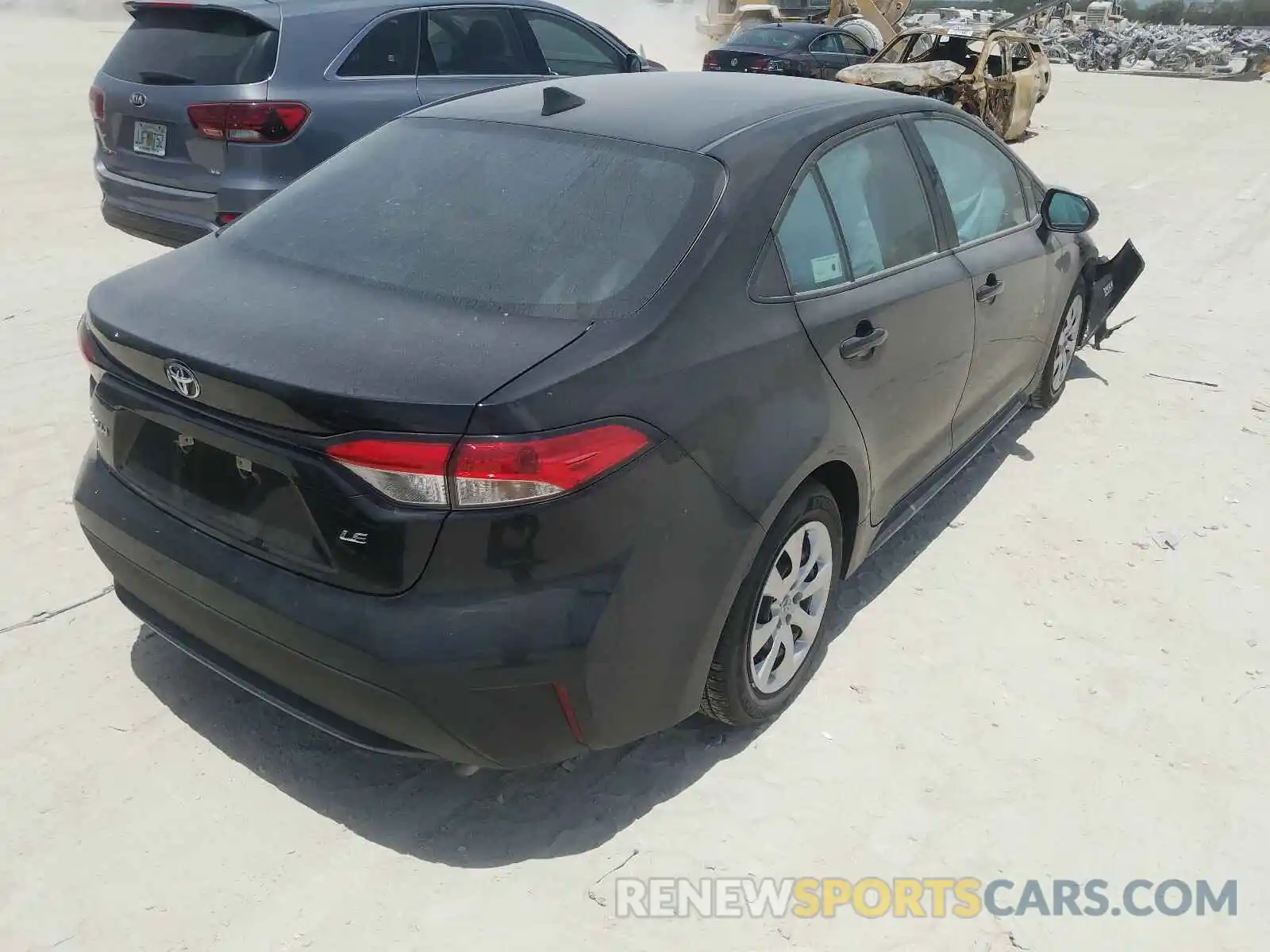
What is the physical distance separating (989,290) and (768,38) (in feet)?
48.3

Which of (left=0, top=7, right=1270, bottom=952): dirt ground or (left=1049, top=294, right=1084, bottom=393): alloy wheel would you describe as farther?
(left=1049, top=294, right=1084, bottom=393): alloy wheel

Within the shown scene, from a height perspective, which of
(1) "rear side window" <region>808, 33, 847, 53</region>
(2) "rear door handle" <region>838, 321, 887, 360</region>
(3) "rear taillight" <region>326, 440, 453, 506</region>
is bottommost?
(1) "rear side window" <region>808, 33, 847, 53</region>

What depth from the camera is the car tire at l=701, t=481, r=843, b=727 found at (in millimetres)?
2695

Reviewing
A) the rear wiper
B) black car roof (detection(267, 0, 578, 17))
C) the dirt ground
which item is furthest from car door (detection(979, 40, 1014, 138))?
the rear wiper

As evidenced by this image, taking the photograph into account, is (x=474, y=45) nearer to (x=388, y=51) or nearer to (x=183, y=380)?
(x=388, y=51)

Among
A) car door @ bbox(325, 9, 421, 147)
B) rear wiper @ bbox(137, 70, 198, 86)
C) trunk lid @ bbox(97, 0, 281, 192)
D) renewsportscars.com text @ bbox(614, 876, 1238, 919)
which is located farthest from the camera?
car door @ bbox(325, 9, 421, 147)

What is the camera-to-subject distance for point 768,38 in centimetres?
1711

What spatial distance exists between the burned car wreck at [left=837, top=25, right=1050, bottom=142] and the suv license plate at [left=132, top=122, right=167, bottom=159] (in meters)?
10.5

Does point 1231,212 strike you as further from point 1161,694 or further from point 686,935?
point 686,935

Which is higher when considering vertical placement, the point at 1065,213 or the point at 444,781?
the point at 1065,213

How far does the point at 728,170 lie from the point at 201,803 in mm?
2100

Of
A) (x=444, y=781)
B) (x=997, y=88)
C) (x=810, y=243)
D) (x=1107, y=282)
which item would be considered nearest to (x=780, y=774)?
(x=444, y=781)

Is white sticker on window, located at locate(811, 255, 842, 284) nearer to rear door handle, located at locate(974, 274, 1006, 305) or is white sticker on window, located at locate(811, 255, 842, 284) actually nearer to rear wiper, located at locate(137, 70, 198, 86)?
rear door handle, located at locate(974, 274, 1006, 305)

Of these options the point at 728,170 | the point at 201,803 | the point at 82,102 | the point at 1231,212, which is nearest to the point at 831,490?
the point at 728,170
